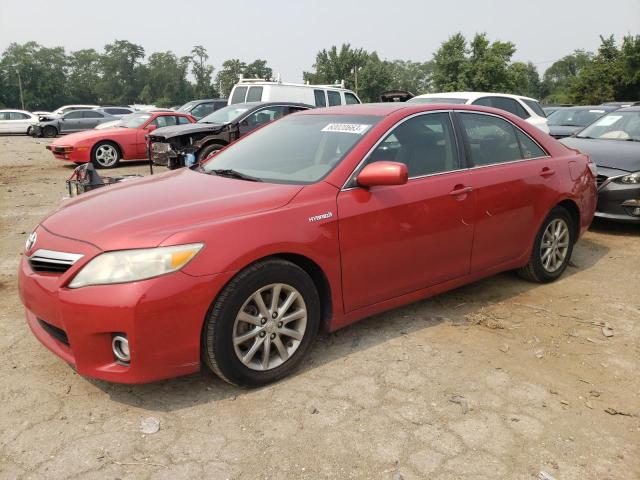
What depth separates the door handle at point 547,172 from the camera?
181 inches

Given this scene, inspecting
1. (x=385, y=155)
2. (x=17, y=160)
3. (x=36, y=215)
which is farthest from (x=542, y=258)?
(x=17, y=160)

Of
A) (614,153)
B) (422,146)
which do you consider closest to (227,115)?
(614,153)

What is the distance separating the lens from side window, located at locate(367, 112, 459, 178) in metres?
3.72

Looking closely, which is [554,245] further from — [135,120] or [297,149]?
[135,120]

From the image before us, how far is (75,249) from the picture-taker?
9.37ft

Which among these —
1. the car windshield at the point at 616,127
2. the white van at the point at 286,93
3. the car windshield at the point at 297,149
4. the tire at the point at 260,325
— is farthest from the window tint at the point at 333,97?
the tire at the point at 260,325

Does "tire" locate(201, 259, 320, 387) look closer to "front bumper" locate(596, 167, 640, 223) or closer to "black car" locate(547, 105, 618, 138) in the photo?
"front bumper" locate(596, 167, 640, 223)

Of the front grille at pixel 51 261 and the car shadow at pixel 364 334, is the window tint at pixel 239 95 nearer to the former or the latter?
the car shadow at pixel 364 334

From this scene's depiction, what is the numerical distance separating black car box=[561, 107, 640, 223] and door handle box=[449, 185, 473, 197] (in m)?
3.41

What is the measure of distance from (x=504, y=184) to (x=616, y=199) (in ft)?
9.85

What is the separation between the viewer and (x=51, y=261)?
2.95 meters

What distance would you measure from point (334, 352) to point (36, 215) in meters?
5.75

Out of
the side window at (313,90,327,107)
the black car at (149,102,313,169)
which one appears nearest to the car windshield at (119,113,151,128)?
the black car at (149,102,313,169)

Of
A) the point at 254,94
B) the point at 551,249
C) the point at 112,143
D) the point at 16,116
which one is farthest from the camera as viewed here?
the point at 16,116
